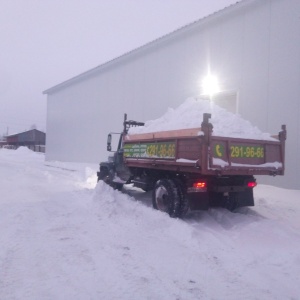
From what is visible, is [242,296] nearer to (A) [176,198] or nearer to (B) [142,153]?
(A) [176,198]

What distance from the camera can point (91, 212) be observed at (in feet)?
27.5

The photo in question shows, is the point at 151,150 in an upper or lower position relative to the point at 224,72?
lower

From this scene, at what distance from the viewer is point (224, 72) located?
565 inches

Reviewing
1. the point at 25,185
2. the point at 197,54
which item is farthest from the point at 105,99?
the point at 25,185

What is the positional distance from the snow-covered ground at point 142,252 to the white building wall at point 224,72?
4.38 m

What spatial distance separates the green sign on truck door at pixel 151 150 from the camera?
8.09m

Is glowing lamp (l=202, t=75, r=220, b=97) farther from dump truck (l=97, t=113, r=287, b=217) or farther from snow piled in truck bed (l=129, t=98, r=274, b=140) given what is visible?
dump truck (l=97, t=113, r=287, b=217)

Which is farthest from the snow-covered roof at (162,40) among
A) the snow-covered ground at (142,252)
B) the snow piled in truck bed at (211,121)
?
the snow-covered ground at (142,252)

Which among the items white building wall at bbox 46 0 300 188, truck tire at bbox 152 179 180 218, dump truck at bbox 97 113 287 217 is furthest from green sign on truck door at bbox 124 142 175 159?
white building wall at bbox 46 0 300 188

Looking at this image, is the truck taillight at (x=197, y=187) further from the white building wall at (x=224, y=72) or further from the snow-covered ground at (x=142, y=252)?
the white building wall at (x=224, y=72)

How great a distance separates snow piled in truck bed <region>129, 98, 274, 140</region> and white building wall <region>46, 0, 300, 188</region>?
169 inches

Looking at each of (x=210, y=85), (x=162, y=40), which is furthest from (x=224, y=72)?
(x=162, y=40)

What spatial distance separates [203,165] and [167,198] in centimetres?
162

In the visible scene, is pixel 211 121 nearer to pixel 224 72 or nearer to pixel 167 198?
pixel 167 198
